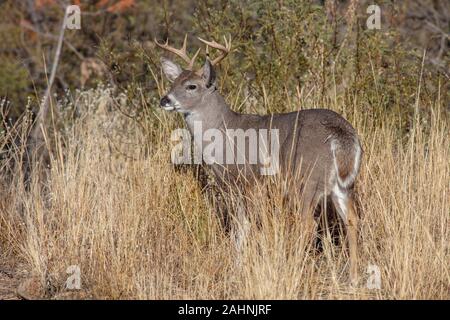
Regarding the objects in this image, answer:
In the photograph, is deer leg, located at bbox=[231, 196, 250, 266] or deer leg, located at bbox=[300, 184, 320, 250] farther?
deer leg, located at bbox=[300, 184, 320, 250]

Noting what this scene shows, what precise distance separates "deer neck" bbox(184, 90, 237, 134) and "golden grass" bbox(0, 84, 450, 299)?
392mm

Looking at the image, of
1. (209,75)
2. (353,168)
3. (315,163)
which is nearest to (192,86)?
(209,75)

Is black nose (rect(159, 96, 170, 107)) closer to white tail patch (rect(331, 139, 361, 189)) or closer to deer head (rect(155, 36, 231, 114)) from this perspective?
deer head (rect(155, 36, 231, 114))

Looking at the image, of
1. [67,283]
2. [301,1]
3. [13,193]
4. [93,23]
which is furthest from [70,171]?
[93,23]

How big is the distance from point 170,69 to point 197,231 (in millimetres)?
1727

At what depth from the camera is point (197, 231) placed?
703 centimetres

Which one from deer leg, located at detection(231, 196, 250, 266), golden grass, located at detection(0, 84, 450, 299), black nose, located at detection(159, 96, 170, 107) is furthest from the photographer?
black nose, located at detection(159, 96, 170, 107)

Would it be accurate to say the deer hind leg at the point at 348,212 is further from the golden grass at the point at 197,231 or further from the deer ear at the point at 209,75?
the deer ear at the point at 209,75

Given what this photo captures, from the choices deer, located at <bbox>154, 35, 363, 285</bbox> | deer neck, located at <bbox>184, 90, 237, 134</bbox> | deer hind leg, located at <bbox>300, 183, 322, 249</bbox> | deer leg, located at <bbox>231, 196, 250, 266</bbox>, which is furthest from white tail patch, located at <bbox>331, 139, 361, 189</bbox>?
deer neck, located at <bbox>184, 90, 237, 134</bbox>

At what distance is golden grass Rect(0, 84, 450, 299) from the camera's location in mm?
5770

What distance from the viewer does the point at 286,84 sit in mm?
8289

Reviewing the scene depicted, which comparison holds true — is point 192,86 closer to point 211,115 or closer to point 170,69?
point 211,115

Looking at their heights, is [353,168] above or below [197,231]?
above

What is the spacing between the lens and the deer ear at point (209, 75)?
7504 mm
